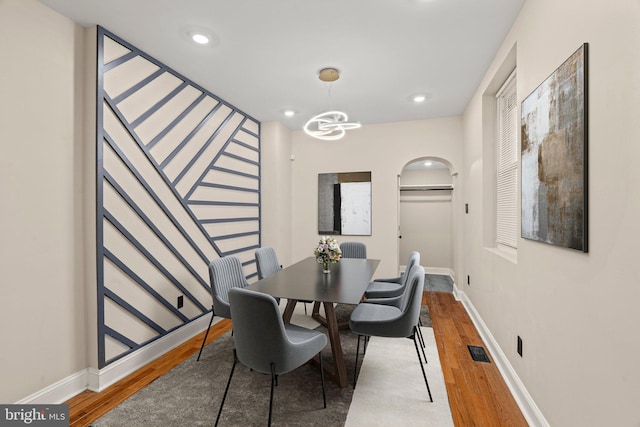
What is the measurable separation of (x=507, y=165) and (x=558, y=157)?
1467mm

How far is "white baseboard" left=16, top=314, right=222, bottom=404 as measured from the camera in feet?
6.60

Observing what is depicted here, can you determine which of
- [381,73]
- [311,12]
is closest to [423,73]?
[381,73]

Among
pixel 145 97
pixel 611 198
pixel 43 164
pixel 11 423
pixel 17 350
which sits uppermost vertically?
pixel 145 97

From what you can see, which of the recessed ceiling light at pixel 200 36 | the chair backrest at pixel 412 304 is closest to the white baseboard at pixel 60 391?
the chair backrest at pixel 412 304

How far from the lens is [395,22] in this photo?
2244 millimetres

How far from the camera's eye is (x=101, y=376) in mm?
2215

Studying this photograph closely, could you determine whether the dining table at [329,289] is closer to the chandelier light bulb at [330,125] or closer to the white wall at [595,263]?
the white wall at [595,263]

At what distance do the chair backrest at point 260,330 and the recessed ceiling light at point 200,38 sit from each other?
2048 mm

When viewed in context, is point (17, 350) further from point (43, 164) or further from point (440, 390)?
point (440, 390)

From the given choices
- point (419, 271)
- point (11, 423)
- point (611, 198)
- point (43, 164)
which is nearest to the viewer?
point (611, 198)

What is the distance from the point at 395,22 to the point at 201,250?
2876 millimetres

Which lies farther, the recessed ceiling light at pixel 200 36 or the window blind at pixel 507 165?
the window blind at pixel 507 165

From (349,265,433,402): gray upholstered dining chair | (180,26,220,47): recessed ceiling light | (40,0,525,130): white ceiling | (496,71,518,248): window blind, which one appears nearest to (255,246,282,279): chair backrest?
(349,265,433,402): gray upholstered dining chair

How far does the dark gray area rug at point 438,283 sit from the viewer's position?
16.6 feet
